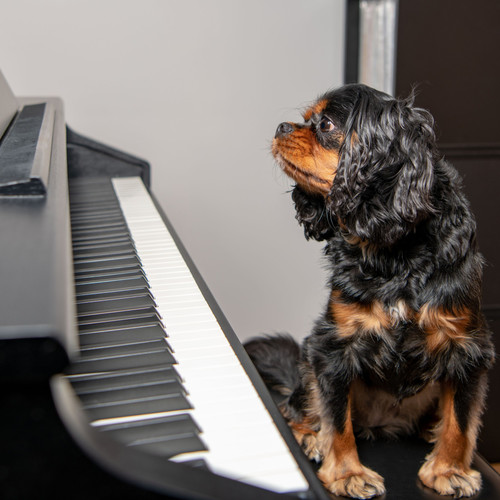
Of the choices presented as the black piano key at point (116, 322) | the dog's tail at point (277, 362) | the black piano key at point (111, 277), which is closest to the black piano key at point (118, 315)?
the black piano key at point (116, 322)

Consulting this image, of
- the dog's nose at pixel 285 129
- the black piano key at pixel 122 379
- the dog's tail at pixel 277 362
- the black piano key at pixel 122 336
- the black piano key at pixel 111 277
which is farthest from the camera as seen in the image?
the dog's tail at pixel 277 362

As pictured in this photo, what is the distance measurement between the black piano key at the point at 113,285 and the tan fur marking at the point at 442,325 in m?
0.56

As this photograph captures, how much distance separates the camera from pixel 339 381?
1.37 meters

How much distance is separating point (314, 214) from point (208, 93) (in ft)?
3.74

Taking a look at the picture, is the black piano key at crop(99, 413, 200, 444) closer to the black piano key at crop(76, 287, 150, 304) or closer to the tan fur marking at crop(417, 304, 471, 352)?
the black piano key at crop(76, 287, 150, 304)

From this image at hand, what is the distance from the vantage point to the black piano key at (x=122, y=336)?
83 centimetres

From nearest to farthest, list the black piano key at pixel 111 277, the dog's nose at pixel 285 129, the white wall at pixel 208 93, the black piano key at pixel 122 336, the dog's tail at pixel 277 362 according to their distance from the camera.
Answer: the black piano key at pixel 122 336
the black piano key at pixel 111 277
the dog's nose at pixel 285 129
the dog's tail at pixel 277 362
the white wall at pixel 208 93

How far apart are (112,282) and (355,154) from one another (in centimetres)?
56

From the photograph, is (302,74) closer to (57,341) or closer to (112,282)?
(112,282)

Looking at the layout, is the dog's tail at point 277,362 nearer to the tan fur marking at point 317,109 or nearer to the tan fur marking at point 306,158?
the tan fur marking at point 306,158

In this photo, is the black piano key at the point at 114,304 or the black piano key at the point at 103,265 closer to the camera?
the black piano key at the point at 114,304

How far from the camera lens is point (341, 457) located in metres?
1.34

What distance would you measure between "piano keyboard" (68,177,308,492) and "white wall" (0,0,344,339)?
52.1 inches

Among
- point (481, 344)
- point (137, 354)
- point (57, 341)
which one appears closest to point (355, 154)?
point (481, 344)
